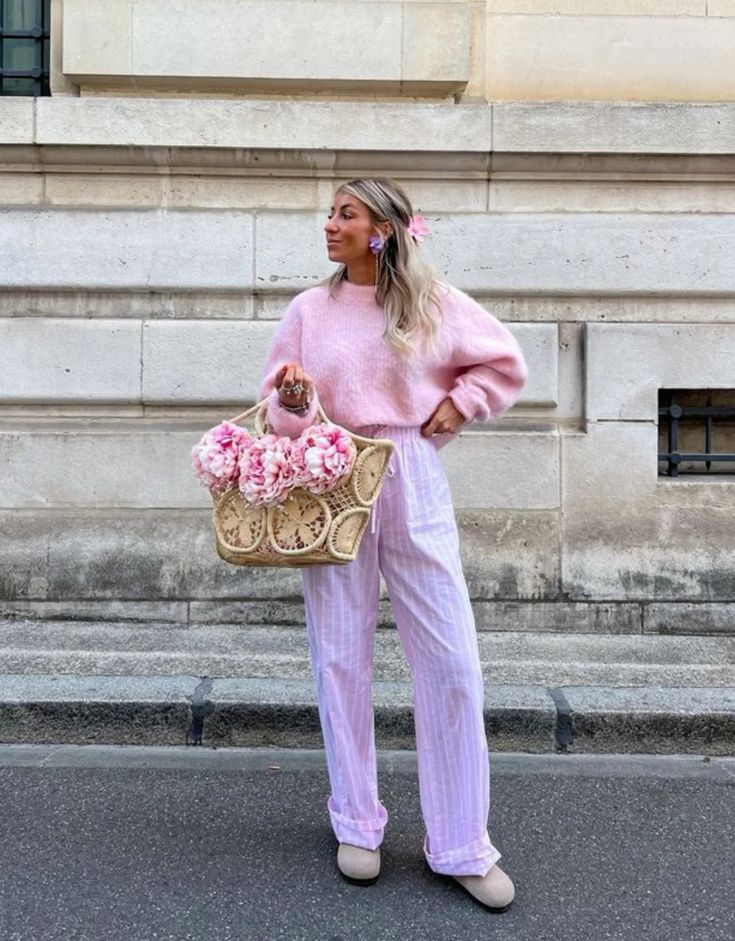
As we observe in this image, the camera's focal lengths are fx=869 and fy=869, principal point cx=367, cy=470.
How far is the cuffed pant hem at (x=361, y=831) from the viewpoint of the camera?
2551mm

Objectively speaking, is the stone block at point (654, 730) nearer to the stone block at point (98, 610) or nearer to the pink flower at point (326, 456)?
the pink flower at point (326, 456)

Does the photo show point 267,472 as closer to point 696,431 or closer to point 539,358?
point 539,358

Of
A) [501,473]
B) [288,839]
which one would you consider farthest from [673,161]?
[288,839]

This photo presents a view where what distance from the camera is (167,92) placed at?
→ 5.06 m

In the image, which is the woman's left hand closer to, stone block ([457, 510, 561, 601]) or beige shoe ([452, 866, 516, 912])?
beige shoe ([452, 866, 516, 912])

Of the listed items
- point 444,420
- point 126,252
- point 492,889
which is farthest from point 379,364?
point 126,252

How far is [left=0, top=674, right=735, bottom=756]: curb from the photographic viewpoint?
3.59 meters

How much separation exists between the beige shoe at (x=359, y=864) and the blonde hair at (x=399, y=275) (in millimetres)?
1456

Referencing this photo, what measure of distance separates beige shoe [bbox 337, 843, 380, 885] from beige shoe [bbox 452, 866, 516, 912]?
0.82 feet

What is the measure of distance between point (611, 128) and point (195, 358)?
8.85ft

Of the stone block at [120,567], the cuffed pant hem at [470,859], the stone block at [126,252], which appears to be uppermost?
the stone block at [126,252]

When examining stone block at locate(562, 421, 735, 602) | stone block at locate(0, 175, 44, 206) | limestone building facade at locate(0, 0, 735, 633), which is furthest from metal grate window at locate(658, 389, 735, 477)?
stone block at locate(0, 175, 44, 206)

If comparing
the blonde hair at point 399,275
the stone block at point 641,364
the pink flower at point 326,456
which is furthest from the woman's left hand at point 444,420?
the stone block at point 641,364

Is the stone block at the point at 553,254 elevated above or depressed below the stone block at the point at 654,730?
above
